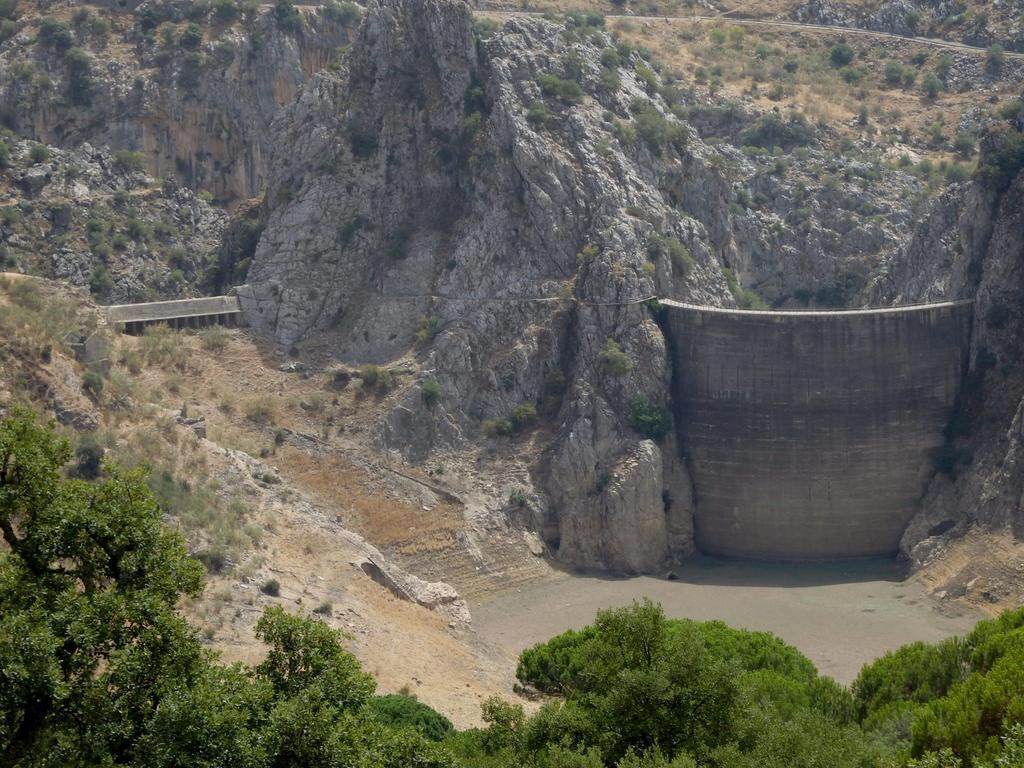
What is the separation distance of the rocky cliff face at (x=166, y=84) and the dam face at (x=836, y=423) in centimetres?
3659

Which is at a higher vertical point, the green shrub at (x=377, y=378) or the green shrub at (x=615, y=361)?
the green shrub at (x=615, y=361)

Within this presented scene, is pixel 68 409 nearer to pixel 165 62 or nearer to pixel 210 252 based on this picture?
pixel 210 252

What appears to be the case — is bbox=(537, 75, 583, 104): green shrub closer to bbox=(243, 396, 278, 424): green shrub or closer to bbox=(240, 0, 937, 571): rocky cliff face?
bbox=(240, 0, 937, 571): rocky cliff face

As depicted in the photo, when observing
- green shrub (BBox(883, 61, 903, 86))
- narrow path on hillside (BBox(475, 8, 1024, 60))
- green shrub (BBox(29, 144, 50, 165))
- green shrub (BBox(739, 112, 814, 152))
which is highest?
narrow path on hillside (BBox(475, 8, 1024, 60))

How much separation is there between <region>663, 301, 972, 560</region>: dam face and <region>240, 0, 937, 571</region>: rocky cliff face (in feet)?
13.3

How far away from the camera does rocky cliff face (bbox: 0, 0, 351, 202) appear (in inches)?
3698

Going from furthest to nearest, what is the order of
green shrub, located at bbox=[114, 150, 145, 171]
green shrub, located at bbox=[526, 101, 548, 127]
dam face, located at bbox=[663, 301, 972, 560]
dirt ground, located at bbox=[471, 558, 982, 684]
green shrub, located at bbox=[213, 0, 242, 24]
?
1. green shrub, located at bbox=[213, 0, 242, 24]
2. green shrub, located at bbox=[114, 150, 145, 171]
3. green shrub, located at bbox=[526, 101, 548, 127]
4. dam face, located at bbox=[663, 301, 972, 560]
5. dirt ground, located at bbox=[471, 558, 982, 684]

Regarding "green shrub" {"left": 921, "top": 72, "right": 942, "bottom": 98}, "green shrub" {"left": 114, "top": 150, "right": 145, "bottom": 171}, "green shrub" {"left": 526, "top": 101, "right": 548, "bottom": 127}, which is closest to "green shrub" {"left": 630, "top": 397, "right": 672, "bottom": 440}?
"green shrub" {"left": 526, "top": 101, "right": 548, "bottom": 127}

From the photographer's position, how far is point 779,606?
69.7 metres

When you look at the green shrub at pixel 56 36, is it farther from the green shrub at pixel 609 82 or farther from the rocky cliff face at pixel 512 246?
the green shrub at pixel 609 82

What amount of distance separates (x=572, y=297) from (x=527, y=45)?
54.6ft

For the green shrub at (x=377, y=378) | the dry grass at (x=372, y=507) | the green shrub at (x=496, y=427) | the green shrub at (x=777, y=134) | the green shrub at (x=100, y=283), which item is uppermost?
the green shrub at (x=777, y=134)

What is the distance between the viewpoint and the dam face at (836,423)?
74438 mm

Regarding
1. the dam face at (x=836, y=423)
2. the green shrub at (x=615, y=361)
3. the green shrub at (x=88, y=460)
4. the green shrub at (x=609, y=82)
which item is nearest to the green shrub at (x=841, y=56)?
the green shrub at (x=609, y=82)
